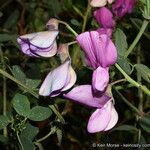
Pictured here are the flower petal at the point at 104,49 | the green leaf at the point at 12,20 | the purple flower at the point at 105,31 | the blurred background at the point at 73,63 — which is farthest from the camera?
the green leaf at the point at 12,20

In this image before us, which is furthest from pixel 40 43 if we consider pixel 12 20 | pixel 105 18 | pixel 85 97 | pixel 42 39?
pixel 12 20

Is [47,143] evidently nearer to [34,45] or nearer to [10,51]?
[10,51]

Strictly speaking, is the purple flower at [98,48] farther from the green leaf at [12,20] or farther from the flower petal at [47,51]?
the green leaf at [12,20]

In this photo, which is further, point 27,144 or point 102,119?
point 27,144

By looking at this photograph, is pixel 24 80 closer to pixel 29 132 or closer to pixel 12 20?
pixel 29 132

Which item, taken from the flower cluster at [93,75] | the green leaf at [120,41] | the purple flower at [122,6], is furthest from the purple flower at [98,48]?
the purple flower at [122,6]

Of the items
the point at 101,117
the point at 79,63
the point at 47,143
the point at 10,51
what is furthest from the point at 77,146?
the point at 101,117
